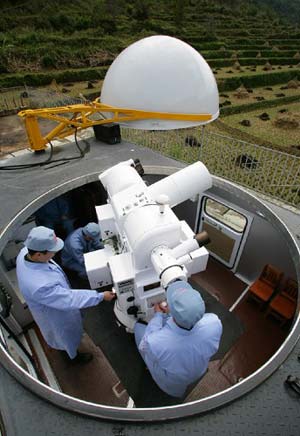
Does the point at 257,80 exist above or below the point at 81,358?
below

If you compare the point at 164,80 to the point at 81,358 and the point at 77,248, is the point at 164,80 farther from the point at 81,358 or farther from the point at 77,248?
the point at 81,358

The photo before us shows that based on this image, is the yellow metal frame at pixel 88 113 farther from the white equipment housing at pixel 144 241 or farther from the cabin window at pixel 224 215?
the cabin window at pixel 224 215

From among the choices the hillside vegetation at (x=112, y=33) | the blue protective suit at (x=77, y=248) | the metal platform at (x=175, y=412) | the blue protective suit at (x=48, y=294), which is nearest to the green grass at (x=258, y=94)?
the hillside vegetation at (x=112, y=33)

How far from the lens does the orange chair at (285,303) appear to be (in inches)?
159

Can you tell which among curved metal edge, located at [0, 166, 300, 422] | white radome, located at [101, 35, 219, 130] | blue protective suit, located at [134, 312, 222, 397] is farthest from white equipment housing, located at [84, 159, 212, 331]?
white radome, located at [101, 35, 219, 130]

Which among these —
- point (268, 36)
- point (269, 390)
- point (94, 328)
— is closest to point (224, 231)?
point (94, 328)

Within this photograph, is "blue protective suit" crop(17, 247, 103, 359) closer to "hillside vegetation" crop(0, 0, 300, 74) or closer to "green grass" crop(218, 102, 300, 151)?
"green grass" crop(218, 102, 300, 151)

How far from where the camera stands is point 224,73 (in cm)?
3033

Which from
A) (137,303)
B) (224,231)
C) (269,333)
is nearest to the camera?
(137,303)

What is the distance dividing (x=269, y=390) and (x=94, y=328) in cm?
301

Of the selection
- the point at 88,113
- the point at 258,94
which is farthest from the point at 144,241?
the point at 258,94

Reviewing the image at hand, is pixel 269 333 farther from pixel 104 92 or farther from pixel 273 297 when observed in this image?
pixel 104 92

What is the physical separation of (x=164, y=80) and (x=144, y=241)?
2717mm

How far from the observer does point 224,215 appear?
515 centimetres
